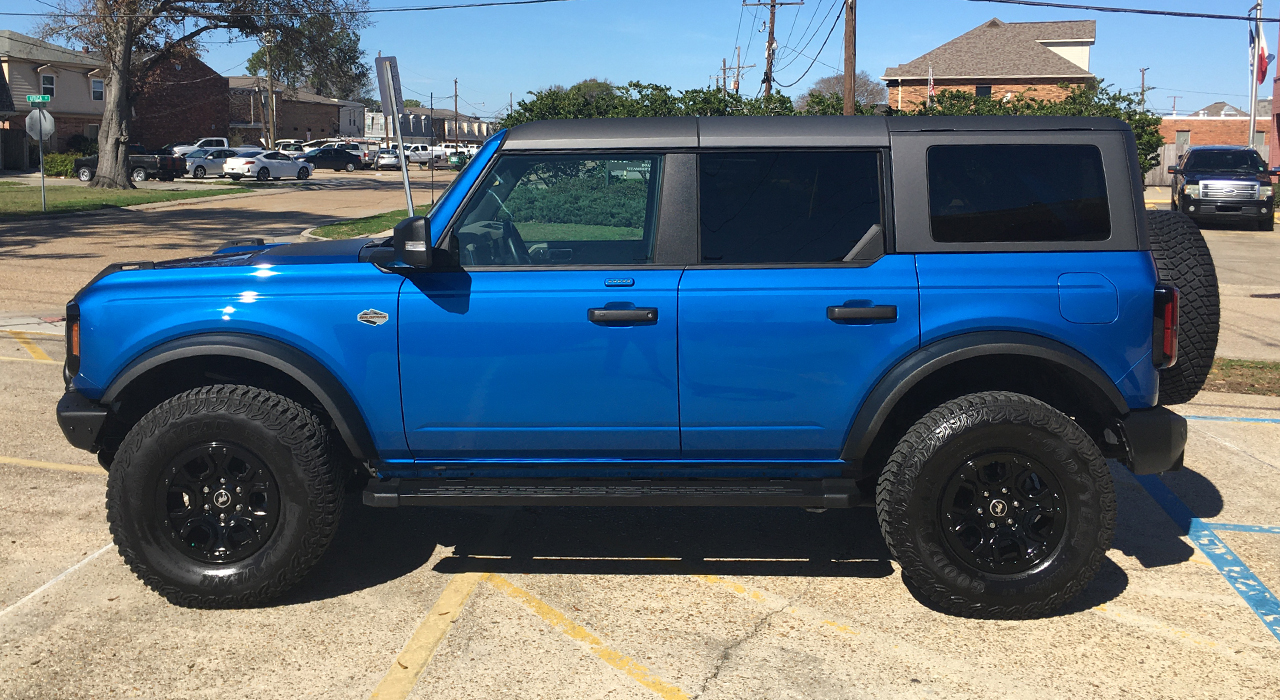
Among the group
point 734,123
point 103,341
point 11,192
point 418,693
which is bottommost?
point 418,693

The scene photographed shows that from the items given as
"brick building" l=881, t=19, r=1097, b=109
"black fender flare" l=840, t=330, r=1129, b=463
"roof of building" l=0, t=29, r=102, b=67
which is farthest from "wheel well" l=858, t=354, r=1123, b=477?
"roof of building" l=0, t=29, r=102, b=67

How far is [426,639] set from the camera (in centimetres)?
398

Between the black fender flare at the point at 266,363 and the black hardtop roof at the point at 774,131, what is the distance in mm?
1189

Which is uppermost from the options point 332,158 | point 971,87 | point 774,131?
point 971,87

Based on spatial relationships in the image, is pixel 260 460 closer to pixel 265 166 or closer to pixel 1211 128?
pixel 265 166

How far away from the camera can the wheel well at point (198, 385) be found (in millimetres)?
4383

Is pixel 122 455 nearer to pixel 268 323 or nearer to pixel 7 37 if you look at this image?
pixel 268 323

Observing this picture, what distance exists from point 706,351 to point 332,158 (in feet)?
210

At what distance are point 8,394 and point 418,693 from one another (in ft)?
19.1

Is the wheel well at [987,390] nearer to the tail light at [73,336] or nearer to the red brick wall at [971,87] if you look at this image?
the tail light at [73,336]

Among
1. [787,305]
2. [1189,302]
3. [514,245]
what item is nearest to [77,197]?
Result: [514,245]

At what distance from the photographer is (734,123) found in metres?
4.35

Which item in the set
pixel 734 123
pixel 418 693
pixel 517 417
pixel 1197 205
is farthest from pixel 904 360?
pixel 1197 205

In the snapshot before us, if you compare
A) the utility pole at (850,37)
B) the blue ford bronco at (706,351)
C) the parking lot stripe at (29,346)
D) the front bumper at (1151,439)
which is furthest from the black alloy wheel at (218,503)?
the utility pole at (850,37)
